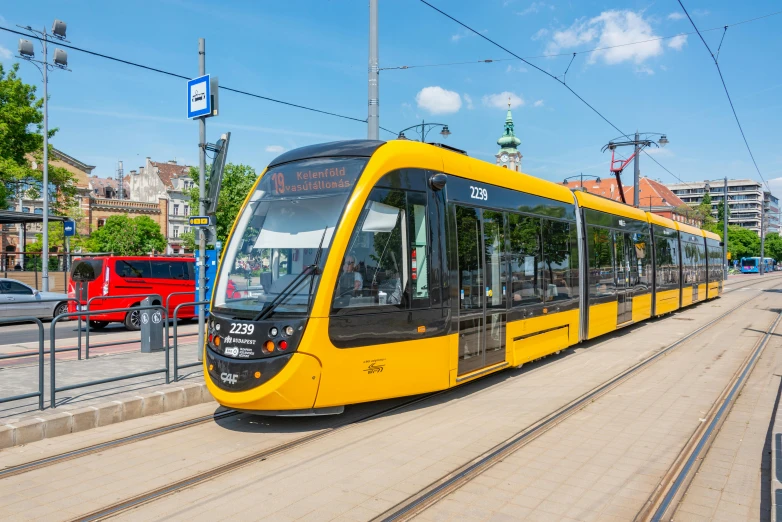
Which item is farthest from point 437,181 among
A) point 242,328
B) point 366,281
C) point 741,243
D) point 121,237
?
point 741,243

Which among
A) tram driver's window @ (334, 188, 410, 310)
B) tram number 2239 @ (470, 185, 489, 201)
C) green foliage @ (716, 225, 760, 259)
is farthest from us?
green foliage @ (716, 225, 760, 259)

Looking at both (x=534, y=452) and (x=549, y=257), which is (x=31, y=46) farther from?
(x=534, y=452)

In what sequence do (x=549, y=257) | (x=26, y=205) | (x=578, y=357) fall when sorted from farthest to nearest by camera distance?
(x=26, y=205)
(x=578, y=357)
(x=549, y=257)

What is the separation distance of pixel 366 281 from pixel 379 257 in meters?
0.30

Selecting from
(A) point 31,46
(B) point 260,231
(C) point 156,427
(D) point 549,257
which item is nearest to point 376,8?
(D) point 549,257

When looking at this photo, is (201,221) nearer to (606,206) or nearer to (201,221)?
(201,221)

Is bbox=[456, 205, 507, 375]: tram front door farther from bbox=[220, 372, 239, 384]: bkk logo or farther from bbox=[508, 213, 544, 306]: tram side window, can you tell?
bbox=[220, 372, 239, 384]: bkk logo

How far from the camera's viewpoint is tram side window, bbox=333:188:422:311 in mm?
6309

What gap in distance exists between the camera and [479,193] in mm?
8281

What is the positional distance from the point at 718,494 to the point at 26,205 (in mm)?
72290

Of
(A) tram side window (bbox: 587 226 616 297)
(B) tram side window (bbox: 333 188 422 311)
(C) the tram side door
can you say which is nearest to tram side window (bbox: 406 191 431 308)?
(B) tram side window (bbox: 333 188 422 311)

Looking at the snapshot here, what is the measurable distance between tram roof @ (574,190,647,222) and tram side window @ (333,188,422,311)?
5941mm

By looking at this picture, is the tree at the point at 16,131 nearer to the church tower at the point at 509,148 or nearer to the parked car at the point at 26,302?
the parked car at the point at 26,302

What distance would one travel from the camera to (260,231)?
6.83m
